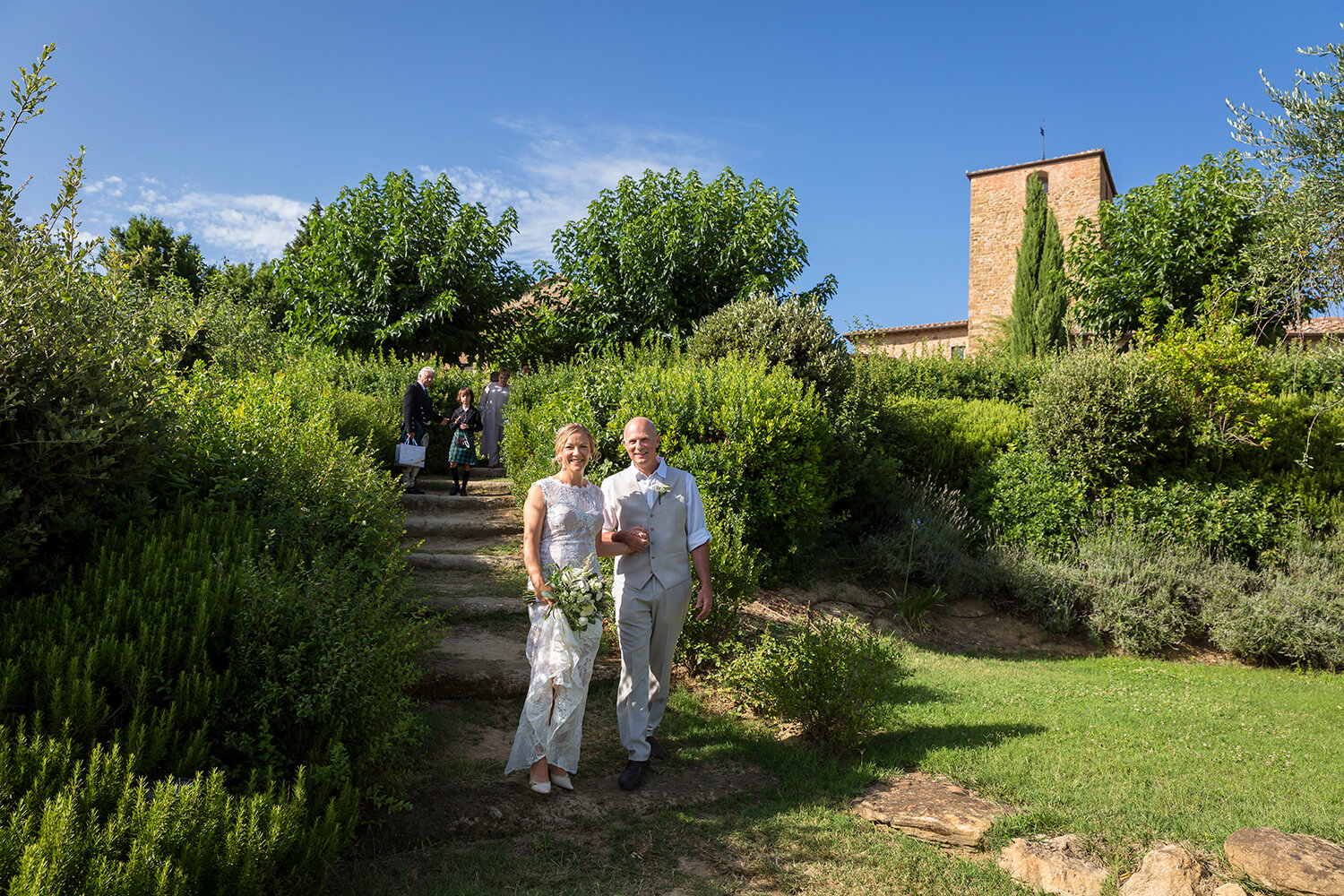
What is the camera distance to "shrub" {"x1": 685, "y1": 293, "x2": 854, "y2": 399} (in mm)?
11258

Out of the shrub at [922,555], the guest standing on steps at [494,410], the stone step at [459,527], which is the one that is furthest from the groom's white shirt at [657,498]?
the guest standing on steps at [494,410]

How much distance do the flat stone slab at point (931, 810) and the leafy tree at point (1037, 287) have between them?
2064cm

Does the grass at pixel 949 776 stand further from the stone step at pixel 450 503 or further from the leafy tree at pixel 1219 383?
the stone step at pixel 450 503

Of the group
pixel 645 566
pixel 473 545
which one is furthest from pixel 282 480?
pixel 473 545

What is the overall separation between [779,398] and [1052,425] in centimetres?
535

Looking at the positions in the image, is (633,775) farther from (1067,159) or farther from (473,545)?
(1067,159)

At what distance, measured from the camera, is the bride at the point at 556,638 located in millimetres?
4312

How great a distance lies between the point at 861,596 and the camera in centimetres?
979

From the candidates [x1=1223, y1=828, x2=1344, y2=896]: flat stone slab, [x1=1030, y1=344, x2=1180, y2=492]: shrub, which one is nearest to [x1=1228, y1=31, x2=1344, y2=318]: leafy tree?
[x1=1030, y1=344, x2=1180, y2=492]: shrub

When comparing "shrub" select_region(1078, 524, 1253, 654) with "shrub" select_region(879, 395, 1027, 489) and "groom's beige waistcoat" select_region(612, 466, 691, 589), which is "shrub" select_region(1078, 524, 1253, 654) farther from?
"groom's beige waistcoat" select_region(612, 466, 691, 589)

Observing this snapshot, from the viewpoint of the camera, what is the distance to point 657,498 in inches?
187

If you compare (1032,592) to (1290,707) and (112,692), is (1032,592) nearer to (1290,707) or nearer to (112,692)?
(1290,707)

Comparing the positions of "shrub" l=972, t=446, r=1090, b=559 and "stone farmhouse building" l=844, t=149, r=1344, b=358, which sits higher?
"stone farmhouse building" l=844, t=149, r=1344, b=358

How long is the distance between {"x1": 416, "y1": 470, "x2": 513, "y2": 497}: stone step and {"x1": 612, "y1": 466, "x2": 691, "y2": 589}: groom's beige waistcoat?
277 inches
